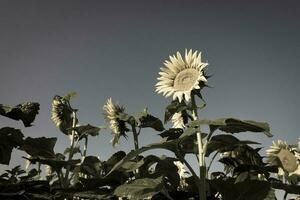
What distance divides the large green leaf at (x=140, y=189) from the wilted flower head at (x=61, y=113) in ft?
9.59

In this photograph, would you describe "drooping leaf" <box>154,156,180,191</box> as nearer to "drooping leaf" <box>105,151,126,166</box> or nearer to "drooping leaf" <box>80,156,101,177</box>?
"drooping leaf" <box>105,151,126,166</box>

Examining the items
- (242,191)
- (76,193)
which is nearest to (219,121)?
(242,191)

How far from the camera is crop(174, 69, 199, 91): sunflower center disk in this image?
457cm

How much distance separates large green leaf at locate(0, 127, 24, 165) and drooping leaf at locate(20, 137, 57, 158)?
28cm

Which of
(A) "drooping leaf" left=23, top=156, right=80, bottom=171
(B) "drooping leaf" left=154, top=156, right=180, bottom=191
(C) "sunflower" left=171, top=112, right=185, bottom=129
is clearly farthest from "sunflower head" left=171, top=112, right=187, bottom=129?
(A) "drooping leaf" left=23, top=156, right=80, bottom=171

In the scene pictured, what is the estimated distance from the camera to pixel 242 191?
157 inches

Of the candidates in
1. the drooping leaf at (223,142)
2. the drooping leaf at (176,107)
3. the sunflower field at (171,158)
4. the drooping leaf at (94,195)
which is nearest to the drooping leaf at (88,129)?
the sunflower field at (171,158)

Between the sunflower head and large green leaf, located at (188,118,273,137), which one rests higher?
the sunflower head

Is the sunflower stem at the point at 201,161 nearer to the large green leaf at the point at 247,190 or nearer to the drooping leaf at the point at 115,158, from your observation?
the large green leaf at the point at 247,190

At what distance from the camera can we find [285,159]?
539 cm

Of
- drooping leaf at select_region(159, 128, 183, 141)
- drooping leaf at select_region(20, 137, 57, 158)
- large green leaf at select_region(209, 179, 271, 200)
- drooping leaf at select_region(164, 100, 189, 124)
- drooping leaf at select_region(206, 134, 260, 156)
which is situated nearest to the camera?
large green leaf at select_region(209, 179, 271, 200)

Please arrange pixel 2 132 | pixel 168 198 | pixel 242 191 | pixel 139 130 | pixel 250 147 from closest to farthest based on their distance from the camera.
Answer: pixel 242 191 → pixel 168 198 → pixel 2 132 → pixel 250 147 → pixel 139 130

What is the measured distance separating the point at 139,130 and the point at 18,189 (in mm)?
1973

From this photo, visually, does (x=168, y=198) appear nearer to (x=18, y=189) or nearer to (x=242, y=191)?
(x=242, y=191)
